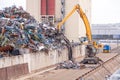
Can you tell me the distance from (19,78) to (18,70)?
0.96 metres

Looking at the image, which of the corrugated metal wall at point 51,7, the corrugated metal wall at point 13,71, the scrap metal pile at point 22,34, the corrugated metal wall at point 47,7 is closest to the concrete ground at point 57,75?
the corrugated metal wall at point 13,71

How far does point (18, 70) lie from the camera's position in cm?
3139

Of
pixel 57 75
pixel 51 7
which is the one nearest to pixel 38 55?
pixel 57 75

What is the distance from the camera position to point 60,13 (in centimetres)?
6219

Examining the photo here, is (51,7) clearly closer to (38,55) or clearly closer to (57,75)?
(38,55)

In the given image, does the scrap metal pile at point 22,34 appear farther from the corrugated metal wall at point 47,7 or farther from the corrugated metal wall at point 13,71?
the corrugated metal wall at point 47,7

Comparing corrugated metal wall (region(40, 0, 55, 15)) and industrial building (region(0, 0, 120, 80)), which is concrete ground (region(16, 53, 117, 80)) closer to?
industrial building (region(0, 0, 120, 80))

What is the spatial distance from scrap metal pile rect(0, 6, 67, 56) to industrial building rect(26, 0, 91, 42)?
13308mm

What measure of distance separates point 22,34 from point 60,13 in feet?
83.0

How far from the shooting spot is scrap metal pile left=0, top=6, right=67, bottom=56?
113 feet

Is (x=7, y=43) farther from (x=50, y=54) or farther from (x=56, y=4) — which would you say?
(x=56, y=4)

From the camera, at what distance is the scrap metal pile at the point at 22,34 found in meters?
34.6

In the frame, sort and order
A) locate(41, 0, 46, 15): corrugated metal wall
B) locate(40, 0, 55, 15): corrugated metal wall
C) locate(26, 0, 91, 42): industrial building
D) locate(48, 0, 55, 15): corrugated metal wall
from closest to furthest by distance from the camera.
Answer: locate(26, 0, 91, 42): industrial building → locate(48, 0, 55, 15): corrugated metal wall → locate(40, 0, 55, 15): corrugated metal wall → locate(41, 0, 46, 15): corrugated metal wall

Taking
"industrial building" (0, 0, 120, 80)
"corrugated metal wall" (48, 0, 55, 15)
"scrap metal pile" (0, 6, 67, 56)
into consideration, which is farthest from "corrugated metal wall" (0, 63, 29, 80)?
"corrugated metal wall" (48, 0, 55, 15)
